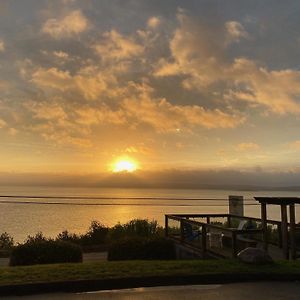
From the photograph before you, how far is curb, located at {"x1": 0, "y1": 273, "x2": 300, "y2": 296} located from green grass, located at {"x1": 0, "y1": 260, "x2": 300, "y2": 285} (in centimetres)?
13

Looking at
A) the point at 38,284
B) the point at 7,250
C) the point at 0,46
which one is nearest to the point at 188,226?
the point at 7,250

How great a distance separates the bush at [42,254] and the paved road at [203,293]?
447cm

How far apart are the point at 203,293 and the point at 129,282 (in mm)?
1433

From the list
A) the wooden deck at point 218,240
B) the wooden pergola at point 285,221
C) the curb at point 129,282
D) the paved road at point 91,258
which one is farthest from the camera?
the paved road at point 91,258

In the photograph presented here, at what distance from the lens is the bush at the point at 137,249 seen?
43.5 ft

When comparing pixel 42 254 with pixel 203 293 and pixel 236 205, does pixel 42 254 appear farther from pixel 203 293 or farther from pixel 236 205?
pixel 236 205

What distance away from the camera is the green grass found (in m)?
8.29

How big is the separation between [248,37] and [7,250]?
1247 cm

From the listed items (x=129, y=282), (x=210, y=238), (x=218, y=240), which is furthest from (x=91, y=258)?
(x=129, y=282)

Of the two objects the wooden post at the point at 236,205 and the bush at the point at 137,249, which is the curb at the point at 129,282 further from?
the wooden post at the point at 236,205

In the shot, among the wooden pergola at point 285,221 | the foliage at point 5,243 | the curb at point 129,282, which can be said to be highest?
the wooden pergola at point 285,221

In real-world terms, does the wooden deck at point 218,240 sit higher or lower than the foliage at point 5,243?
higher

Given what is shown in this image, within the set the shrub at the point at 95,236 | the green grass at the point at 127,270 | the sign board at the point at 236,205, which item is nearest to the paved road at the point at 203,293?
the green grass at the point at 127,270

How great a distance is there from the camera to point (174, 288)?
816cm
